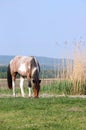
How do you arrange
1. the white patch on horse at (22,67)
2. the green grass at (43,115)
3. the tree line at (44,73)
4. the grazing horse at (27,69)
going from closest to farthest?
the green grass at (43,115) → the grazing horse at (27,69) → the white patch on horse at (22,67) → the tree line at (44,73)

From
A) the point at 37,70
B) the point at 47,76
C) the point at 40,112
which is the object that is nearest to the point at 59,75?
the point at 37,70

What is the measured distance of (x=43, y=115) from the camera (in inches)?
474

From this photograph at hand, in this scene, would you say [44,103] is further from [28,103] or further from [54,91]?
[54,91]

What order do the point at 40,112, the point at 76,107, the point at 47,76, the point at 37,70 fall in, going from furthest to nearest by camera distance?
the point at 47,76 < the point at 37,70 < the point at 76,107 < the point at 40,112

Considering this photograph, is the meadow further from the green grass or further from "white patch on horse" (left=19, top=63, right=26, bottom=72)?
"white patch on horse" (left=19, top=63, right=26, bottom=72)

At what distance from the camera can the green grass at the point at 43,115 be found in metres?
10.5

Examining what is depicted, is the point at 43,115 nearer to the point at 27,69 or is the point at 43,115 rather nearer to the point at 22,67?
the point at 27,69

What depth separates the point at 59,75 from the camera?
21.8m

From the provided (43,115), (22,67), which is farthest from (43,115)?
(22,67)

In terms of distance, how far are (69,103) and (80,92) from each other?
5690 millimetres

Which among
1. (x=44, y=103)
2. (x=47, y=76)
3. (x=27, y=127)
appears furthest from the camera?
(x=47, y=76)

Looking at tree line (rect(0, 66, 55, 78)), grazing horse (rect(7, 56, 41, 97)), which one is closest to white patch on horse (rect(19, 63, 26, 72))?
grazing horse (rect(7, 56, 41, 97))

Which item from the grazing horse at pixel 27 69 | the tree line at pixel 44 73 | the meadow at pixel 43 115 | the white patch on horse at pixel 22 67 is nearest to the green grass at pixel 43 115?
the meadow at pixel 43 115

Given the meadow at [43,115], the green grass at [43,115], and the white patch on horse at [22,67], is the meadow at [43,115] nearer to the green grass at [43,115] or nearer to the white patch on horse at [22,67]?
the green grass at [43,115]
